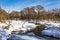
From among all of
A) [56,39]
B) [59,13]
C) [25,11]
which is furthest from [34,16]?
[56,39]

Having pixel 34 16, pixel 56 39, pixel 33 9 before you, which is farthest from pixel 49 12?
pixel 56 39

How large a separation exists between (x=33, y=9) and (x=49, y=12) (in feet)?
19.8

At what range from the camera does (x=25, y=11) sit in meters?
55.6

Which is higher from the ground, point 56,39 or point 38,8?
point 38,8

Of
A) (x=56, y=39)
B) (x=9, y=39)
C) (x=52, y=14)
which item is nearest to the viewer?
(x=9, y=39)

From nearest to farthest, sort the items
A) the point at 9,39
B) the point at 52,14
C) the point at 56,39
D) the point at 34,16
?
the point at 9,39 < the point at 56,39 < the point at 34,16 < the point at 52,14

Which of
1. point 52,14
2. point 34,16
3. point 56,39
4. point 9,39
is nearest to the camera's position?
point 9,39

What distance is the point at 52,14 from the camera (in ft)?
180

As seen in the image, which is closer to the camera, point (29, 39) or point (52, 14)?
point (29, 39)

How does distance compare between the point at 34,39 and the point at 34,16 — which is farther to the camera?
the point at 34,16

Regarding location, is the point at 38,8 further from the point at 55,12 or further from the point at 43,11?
the point at 55,12

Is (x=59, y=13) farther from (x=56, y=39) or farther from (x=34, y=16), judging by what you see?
(x=56, y=39)

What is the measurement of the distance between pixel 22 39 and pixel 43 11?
48.7m

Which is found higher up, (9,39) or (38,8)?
(38,8)
